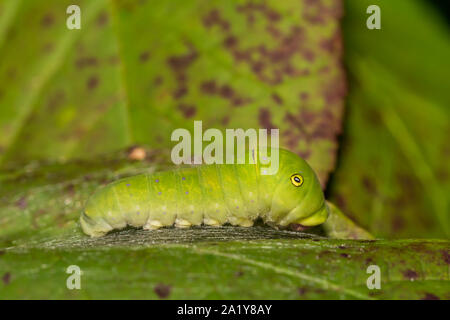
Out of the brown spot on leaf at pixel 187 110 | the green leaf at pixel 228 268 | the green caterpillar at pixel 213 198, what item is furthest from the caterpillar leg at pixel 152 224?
the brown spot on leaf at pixel 187 110

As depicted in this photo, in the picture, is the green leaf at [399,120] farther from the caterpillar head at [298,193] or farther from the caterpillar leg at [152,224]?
the caterpillar leg at [152,224]

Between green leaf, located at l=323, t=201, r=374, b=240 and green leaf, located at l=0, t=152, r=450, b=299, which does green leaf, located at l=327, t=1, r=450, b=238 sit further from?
green leaf, located at l=0, t=152, r=450, b=299

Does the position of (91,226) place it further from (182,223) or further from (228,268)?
(228,268)

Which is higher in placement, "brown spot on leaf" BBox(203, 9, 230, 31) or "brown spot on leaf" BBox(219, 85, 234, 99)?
"brown spot on leaf" BBox(203, 9, 230, 31)

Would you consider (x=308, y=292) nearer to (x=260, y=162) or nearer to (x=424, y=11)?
(x=260, y=162)

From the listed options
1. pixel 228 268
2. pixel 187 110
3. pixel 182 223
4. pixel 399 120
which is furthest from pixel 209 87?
pixel 399 120

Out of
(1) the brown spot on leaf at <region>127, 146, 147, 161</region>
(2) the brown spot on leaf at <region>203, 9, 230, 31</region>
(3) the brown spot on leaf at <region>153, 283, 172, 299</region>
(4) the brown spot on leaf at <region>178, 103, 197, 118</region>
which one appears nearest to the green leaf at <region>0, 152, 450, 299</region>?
(3) the brown spot on leaf at <region>153, 283, 172, 299</region>

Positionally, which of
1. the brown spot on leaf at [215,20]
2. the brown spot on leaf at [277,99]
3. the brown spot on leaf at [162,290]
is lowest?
the brown spot on leaf at [162,290]
